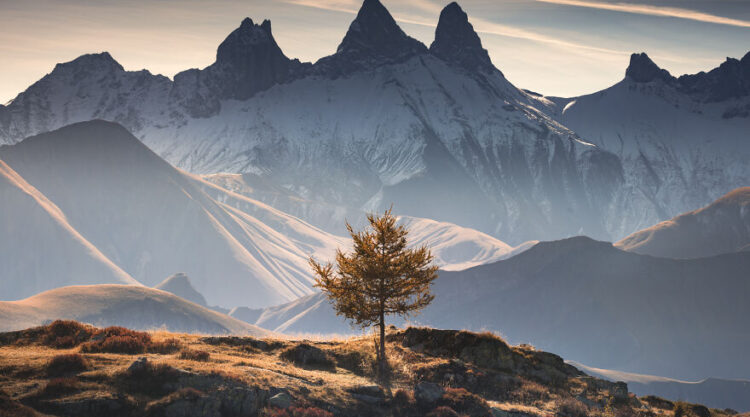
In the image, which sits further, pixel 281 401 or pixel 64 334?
pixel 64 334

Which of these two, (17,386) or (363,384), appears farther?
(363,384)

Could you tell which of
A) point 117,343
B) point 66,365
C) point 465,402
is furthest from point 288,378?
point 66,365

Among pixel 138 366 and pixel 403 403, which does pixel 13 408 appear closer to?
pixel 138 366

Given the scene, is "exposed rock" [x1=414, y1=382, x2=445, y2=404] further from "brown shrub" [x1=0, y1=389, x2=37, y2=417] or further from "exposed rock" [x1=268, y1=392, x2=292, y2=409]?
"brown shrub" [x1=0, y1=389, x2=37, y2=417]

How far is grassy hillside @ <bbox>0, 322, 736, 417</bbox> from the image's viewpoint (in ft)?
111

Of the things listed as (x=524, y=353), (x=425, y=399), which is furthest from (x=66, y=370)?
(x=524, y=353)

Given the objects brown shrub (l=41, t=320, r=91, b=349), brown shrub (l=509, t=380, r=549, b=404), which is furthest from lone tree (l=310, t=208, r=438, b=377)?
brown shrub (l=41, t=320, r=91, b=349)

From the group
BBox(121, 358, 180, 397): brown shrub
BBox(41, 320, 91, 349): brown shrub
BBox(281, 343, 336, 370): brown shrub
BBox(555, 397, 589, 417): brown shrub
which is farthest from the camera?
BBox(281, 343, 336, 370): brown shrub

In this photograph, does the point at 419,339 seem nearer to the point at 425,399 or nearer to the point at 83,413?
the point at 425,399

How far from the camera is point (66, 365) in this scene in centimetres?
3541

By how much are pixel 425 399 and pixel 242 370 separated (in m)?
8.85

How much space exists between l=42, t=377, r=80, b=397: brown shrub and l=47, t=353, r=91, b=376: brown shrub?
1361 millimetres

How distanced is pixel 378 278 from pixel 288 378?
31.5ft

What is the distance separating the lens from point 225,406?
1353 inches
